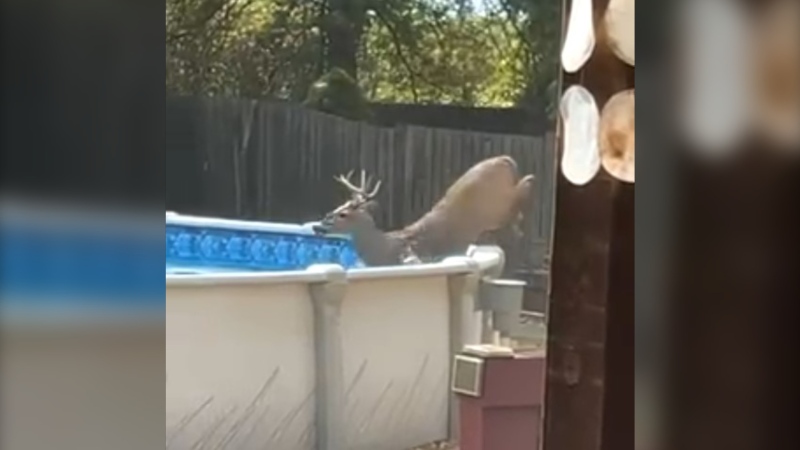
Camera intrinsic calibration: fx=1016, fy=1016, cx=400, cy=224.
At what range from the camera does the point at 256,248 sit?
167cm

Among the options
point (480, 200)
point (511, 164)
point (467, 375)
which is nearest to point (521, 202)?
point (511, 164)

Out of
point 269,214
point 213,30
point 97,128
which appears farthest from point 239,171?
point 97,128

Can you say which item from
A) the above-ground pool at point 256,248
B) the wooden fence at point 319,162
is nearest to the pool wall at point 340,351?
the above-ground pool at point 256,248

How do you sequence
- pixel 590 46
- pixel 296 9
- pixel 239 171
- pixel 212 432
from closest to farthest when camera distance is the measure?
pixel 590 46 → pixel 296 9 → pixel 239 171 → pixel 212 432

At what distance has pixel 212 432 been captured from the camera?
154 cm

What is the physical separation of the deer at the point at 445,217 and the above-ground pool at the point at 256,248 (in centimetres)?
3

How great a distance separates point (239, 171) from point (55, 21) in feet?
3.19

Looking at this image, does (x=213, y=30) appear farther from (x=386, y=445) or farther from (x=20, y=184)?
(x=386, y=445)

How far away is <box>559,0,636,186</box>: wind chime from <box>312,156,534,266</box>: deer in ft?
1.20

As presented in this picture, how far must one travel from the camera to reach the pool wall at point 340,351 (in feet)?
5.56

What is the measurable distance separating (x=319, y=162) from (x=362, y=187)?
0.09m

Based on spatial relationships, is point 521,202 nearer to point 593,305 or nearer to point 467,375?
point 467,375

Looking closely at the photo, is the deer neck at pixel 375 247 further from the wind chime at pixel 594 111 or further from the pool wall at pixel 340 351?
the wind chime at pixel 594 111

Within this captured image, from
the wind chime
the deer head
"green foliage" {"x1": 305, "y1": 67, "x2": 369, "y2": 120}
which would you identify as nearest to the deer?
the deer head
